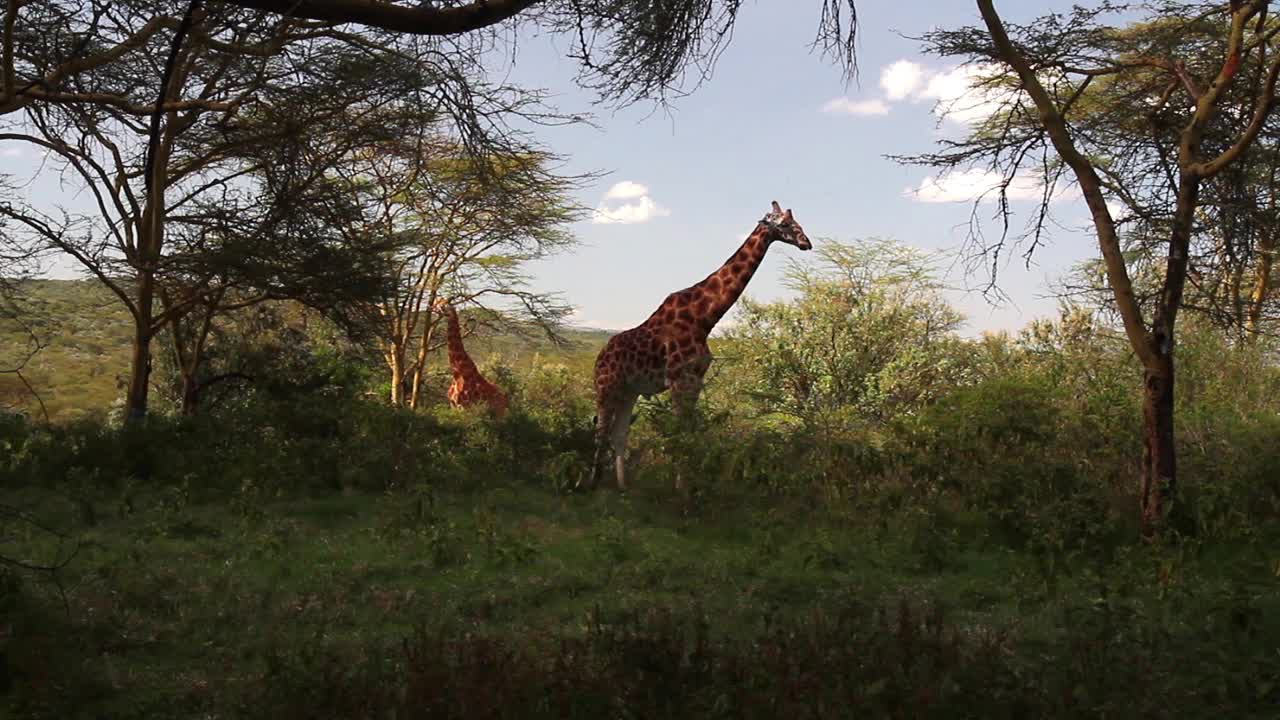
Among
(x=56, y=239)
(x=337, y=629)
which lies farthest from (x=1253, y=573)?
(x=56, y=239)

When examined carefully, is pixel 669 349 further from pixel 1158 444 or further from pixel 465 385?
pixel 465 385

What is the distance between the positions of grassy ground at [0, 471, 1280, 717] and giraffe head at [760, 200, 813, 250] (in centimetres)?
378

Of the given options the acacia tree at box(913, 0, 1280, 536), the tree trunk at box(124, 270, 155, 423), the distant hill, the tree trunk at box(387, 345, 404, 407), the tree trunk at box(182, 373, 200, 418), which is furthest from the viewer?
the distant hill

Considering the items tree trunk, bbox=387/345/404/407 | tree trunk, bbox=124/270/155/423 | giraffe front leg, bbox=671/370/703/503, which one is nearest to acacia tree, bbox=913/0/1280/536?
giraffe front leg, bbox=671/370/703/503

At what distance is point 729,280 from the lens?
11.8 metres

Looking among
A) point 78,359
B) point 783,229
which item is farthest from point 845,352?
point 78,359

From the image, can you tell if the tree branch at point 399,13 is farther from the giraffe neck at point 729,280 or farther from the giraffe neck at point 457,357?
the giraffe neck at point 457,357

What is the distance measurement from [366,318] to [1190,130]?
9464 millimetres

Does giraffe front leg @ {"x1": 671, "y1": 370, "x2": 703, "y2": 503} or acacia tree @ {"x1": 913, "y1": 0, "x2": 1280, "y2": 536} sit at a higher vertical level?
acacia tree @ {"x1": 913, "y1": 0, "x2": 1280, "y2": 536}

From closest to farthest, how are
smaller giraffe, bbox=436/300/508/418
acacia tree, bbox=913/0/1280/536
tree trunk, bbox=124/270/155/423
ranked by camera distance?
1. acacia tree, bbox=913/0/1280/536
2. tree trunk, bbox=124/270/155/423
3. smaller giraffe, bbox=436/300/508/418

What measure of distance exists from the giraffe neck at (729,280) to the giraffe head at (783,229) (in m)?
0.07

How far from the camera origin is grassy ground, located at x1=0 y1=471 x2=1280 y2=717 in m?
4.64

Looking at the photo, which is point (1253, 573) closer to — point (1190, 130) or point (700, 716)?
point (1190, 130)

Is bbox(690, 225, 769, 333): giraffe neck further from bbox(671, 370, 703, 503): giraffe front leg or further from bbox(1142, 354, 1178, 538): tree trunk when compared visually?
bbox(1142, 354, 1178, 538): tree trunk
